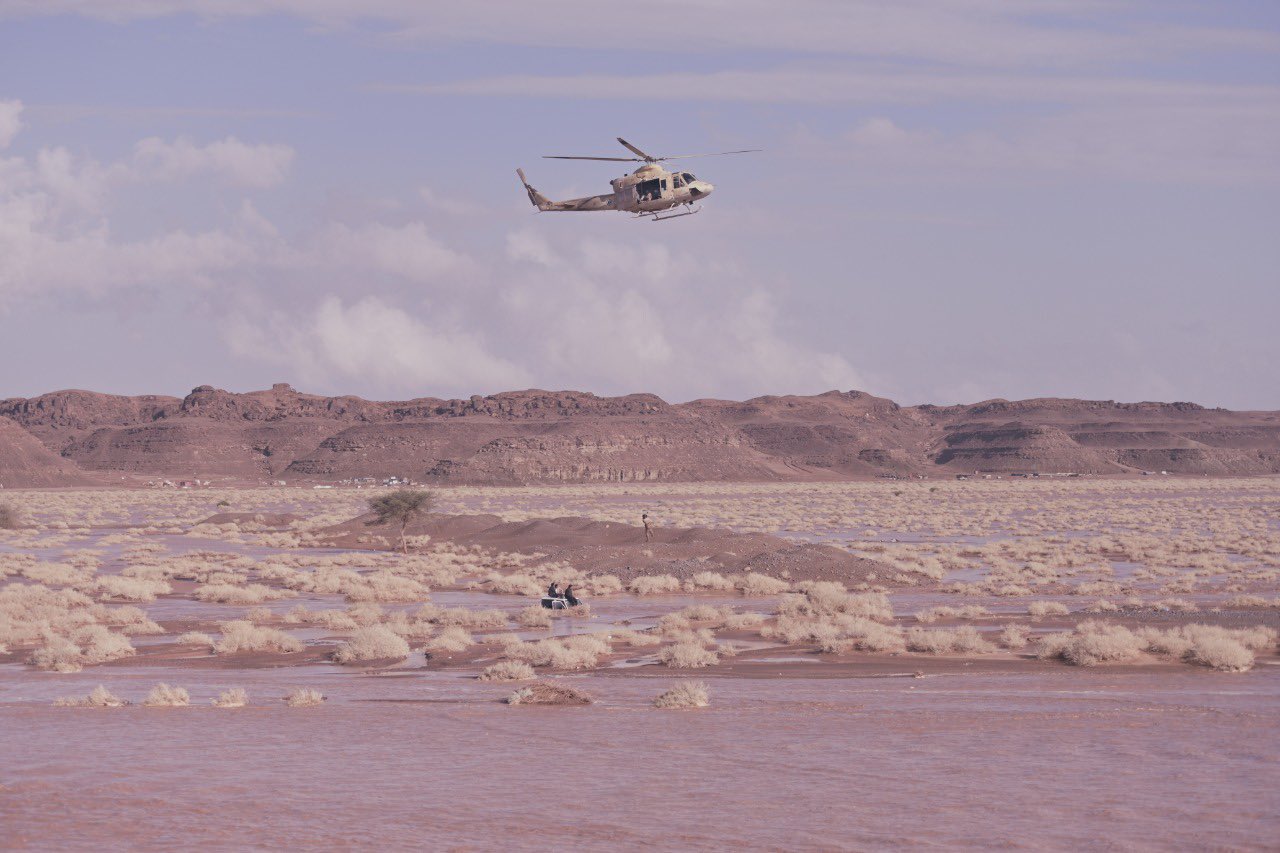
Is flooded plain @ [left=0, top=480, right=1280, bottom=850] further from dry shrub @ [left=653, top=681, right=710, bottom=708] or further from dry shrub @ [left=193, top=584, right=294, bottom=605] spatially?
dry shrub @ [left=193, top=584, right=294, bottom=605]

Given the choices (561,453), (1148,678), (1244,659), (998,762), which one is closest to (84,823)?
(998,762)

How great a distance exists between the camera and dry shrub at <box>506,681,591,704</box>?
18.2 m

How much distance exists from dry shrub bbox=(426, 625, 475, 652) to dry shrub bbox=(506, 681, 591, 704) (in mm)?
5327

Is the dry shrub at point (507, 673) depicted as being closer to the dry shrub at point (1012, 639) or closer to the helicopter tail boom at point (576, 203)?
the dry shrub at point (1012, 639)

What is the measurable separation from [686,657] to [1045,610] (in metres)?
9.92

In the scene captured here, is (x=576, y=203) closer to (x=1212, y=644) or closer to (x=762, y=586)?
(x=762, y=586)

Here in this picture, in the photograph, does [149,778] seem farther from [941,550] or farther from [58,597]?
[941,550]

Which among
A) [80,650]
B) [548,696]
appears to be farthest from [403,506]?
[548,696]

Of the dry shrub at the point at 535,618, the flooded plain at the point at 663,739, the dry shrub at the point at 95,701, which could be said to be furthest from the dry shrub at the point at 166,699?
the dry shrub at the point at 535,618

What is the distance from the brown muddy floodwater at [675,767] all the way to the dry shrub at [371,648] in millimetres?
2839

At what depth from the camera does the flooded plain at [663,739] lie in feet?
39.4

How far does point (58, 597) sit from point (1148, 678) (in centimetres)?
2314

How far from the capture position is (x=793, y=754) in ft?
49.4

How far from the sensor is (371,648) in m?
22.8
